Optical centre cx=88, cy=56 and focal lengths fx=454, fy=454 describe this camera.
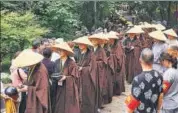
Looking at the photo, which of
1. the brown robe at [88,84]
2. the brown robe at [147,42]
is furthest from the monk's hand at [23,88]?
the brown robe at [147,42]

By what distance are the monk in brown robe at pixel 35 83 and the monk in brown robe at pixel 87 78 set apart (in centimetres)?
198

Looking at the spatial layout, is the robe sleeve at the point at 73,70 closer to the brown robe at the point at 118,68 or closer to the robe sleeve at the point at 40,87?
the robe sleeve at the point at 40,87

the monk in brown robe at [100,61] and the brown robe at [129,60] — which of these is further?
the brown robe at [129,60]

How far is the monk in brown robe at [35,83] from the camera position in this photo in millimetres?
6879

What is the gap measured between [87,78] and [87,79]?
32 millimetres

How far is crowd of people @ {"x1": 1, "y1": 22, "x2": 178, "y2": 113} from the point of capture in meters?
5.72

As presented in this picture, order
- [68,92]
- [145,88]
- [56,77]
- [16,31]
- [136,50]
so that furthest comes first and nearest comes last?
1. [16,31]
2. [136,50]
3. [68,92]
4. [56,77]
5. [145,88]

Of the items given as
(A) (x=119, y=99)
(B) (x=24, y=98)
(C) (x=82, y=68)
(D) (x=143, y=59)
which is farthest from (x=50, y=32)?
(D) (x=143, y=59)

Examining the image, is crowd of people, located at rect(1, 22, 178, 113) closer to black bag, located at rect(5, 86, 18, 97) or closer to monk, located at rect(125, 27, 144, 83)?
black bag, located at rect(5, 86, 18, 97)

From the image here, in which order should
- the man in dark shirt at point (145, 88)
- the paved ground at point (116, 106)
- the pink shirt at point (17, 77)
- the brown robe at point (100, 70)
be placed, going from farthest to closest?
the paved ground at point (116, 106), the brown robe at point (100, 70), the pink shirt at point (17, 77), the man in dark shirt at point (145, 88)

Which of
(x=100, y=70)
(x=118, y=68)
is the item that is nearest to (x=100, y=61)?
(x=100, y=70)

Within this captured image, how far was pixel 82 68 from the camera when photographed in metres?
9.03

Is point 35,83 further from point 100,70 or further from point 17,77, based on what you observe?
point 100,70

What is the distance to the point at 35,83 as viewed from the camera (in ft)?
22.8
